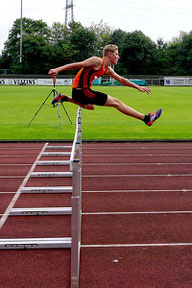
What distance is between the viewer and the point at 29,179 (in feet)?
30.8

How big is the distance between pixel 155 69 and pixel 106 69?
3068 inches

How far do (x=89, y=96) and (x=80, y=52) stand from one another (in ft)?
256

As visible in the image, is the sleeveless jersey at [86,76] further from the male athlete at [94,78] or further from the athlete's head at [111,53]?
the athlete's head at [111,53]

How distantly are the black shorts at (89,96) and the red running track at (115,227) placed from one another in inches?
71.8

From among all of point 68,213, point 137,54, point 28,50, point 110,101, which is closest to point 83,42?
point 137,54

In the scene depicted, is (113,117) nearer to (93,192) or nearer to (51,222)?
(93,192)

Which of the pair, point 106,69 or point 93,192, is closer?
point 106,69

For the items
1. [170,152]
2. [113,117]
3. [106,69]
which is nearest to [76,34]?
[113,117]

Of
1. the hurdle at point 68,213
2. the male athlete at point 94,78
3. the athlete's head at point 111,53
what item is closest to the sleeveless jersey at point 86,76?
the male athlete at point 94,78

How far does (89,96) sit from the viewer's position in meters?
7.06

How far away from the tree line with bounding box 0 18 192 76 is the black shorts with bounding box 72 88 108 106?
7026 cm

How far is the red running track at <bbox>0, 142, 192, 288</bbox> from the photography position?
4.75 meters

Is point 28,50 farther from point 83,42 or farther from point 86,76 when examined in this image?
point 86,76

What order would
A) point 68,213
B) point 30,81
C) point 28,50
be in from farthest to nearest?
point 28,50 < point 30,81 < point 68,213
